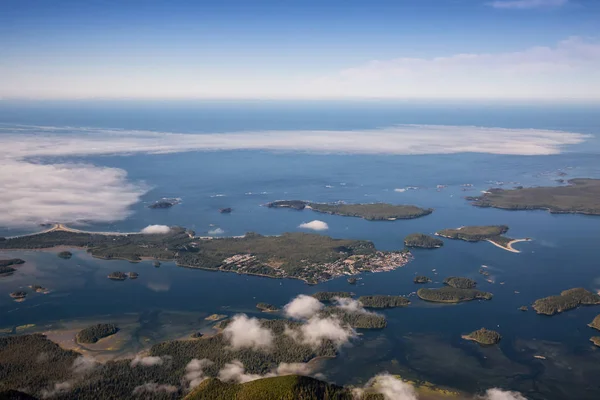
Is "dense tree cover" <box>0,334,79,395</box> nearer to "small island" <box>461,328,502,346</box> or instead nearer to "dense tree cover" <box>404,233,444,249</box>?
"small island" <box>461,328,502,346</box>

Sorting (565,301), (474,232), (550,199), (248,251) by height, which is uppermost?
(550,199)

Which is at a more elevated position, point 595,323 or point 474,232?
point 474,232

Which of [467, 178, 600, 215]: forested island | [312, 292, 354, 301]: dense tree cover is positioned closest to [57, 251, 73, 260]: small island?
[312, 292, 354, 301]: dense tree cover

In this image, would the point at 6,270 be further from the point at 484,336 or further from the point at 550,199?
the point at 550,199

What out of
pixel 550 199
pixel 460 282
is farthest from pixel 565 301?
pixel 550 199

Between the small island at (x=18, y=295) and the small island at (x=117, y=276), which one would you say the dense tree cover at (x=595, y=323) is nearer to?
the small island at (x=117, y=276)

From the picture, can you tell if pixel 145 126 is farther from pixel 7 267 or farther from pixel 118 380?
pixel 118 380
